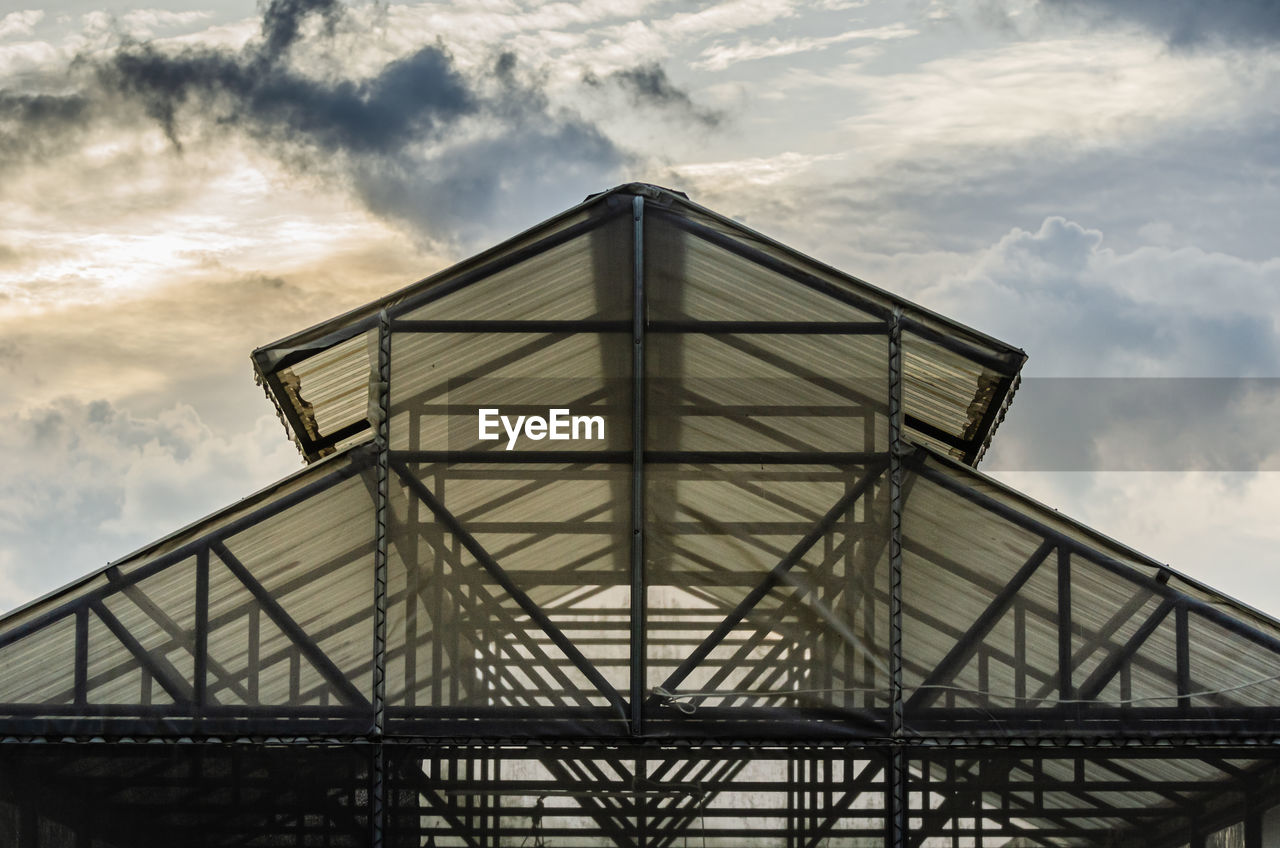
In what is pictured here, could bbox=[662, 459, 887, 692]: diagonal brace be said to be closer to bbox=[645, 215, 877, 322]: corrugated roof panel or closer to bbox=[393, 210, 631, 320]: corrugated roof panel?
bbox=[645, 215, 877, 322]: corrugated roof panel

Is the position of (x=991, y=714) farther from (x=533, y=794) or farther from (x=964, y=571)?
(x=533, y=794)

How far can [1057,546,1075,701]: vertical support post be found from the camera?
13352mm

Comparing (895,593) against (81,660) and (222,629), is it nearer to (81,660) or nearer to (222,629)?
(222,629)

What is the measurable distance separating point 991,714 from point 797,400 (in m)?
3.50

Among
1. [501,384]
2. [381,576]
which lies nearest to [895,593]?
[501,384]

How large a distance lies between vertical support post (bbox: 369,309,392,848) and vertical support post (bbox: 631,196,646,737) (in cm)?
236

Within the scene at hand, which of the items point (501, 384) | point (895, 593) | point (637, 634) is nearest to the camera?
point (637, 634)

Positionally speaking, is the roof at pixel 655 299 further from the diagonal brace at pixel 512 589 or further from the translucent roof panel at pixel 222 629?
the translucent roof panel at pixel 222 629

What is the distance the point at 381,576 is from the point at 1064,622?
6.52 m

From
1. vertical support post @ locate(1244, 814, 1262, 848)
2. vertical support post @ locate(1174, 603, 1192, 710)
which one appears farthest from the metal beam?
vertical support post @ locate(1244, 814, 1262, 848)

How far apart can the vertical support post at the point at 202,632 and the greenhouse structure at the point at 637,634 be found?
3 centimetres

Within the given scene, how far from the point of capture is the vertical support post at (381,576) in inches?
519

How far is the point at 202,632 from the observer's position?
13352 mm

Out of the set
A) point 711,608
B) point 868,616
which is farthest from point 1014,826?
point 711,608
